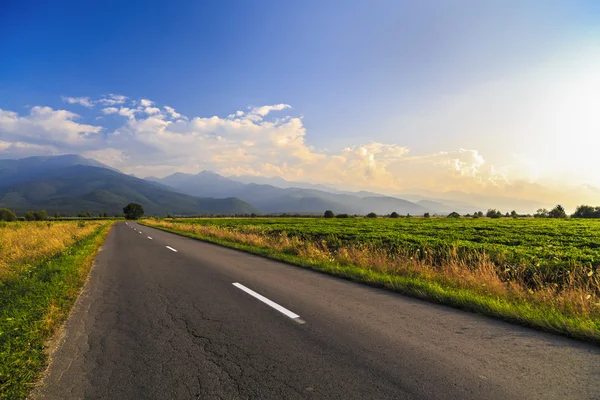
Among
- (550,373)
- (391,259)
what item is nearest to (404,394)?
(550,373)

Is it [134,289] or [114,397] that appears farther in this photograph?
[134,289]

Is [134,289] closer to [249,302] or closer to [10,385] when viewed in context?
[249,302]

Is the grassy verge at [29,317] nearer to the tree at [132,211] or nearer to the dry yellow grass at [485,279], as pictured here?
the dry yellow grass at [485,279]

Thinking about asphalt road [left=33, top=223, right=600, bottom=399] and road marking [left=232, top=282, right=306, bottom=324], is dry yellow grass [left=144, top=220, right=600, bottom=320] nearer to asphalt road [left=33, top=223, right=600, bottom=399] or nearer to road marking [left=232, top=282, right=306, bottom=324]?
asphalt road [left=33, top=223, right=600, bottom=399]

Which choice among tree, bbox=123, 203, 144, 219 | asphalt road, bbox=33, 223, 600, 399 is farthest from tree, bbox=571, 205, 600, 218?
tree, bbox=123, 203, 144, 219

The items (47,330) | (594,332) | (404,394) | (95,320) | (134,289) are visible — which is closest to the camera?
(404,394)

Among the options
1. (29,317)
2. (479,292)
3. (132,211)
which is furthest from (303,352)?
(132,211)

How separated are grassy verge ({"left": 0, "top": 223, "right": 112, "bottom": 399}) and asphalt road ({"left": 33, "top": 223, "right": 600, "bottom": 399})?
0.23m

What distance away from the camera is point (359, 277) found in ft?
25.6

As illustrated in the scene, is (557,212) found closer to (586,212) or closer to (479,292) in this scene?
(586,212)

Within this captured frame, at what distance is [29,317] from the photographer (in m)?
4.72

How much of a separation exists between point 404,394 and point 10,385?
4.17 metres

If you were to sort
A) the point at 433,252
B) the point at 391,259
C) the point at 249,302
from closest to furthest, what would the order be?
the point at 249,302, the point at 391,259, the point at 433,252

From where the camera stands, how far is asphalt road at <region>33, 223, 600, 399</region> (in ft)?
9.35
